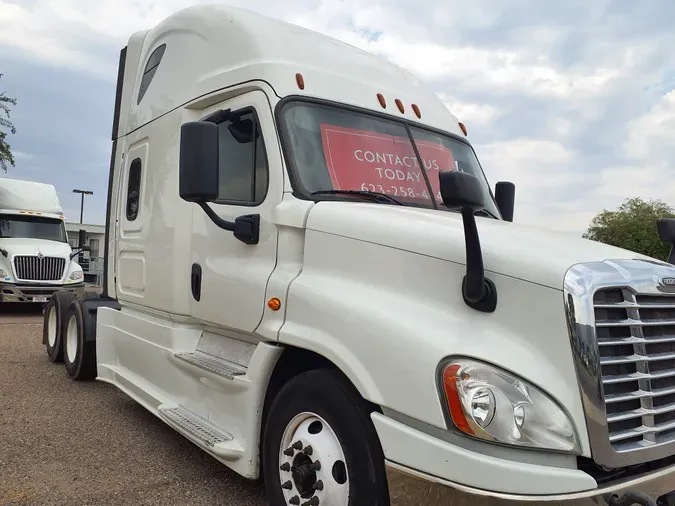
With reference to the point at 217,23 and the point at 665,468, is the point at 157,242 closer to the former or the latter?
the point at 217,23

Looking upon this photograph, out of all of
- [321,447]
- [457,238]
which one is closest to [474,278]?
[457,238]

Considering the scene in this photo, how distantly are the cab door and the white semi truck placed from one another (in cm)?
2

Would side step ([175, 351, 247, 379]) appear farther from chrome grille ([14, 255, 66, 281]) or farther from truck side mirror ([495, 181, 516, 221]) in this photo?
chrome grille ([14, 255, 66, 281])

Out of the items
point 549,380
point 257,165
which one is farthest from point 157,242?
point 549,380

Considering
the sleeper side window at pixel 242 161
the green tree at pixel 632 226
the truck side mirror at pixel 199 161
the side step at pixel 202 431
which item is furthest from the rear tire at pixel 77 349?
the green tree at pixel 632 226

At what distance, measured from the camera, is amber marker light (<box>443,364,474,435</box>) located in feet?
7.30

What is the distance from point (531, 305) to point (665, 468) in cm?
90

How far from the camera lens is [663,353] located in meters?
2.54

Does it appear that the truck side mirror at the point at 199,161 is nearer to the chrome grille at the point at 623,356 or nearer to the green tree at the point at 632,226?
the chrome grille at the point at 623,356

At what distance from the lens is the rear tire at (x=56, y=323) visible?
24.2ft

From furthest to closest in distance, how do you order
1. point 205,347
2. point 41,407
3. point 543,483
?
1. point 41,407
2. point 205,347
3. point 543,483

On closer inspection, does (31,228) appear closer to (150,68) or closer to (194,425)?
(150,68)

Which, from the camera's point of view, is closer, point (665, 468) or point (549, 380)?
point (549, 380)

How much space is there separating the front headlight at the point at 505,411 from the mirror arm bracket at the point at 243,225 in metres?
1.64
